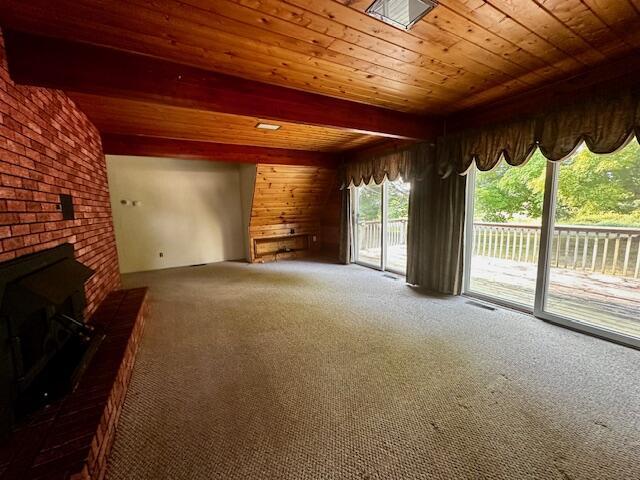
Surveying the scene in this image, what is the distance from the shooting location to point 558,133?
228 cm

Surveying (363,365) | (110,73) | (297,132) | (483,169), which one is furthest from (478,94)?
(110,73)

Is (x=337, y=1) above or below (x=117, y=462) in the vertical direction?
above

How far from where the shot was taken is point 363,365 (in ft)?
6.57

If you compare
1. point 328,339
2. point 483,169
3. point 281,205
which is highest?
point 483,169

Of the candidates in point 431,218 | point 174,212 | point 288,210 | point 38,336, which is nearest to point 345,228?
point 288,210

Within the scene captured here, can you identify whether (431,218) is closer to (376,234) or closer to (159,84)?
(376,234)

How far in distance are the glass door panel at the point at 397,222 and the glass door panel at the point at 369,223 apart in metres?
0.21

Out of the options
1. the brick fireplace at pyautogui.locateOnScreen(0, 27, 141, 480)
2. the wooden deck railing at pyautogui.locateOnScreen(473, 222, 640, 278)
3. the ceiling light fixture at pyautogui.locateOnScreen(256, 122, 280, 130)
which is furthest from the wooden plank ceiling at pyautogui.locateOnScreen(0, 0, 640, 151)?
the wooden deck railing at pyautogui.locateOnScreen(473, 222, 640, 278)

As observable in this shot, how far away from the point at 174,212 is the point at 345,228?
3433mm

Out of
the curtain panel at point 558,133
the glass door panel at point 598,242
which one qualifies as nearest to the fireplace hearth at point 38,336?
the curtain panel at point 558,133

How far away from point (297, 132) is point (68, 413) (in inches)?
137

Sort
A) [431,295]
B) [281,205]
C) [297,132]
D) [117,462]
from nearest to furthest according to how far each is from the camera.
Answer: [117,462] → [431,295] → [297,132] → [281,205]

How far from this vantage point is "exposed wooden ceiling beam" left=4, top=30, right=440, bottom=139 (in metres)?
1.54

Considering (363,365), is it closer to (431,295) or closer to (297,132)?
(431,295)
